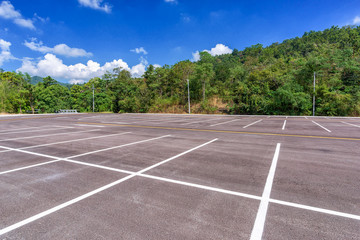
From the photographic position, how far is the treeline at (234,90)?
2261 cm

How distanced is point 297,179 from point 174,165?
2.95m

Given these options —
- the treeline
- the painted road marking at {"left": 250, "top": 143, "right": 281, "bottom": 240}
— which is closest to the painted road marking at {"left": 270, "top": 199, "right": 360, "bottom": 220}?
the painted road marking at {"left": 250, "top": 143, "right": 281, "bottom": 240}

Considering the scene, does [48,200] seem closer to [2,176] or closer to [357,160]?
[2,176]

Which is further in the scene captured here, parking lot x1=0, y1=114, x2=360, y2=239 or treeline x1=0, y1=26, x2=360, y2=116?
treeline x1=0, y1=26, x2=360, y2=116

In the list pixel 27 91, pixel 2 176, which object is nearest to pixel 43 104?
pixel 27 91

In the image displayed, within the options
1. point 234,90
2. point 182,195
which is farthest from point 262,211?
point 234,90

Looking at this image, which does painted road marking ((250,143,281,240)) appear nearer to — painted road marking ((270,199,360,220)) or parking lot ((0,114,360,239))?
parking lot ((0,114,360,239))

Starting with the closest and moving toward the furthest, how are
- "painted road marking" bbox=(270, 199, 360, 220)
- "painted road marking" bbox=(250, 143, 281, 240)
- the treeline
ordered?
"painted road marking" bbox=(250, 143, 281, 240)
"painted road marking" bbox=(270, 199, 360, 220)
the treeline

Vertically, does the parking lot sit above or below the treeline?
below

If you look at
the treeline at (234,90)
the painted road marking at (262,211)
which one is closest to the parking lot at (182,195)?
the painted road marking at (262,211)

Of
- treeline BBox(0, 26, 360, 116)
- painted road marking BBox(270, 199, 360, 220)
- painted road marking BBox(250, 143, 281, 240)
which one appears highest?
treeline BBox(0, 26, 360, 116)

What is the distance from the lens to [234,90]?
94.2 feet

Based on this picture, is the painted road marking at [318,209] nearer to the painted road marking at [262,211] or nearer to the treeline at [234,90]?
the painted road marking at [262,211]

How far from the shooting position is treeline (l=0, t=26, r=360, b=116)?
22.6 m
